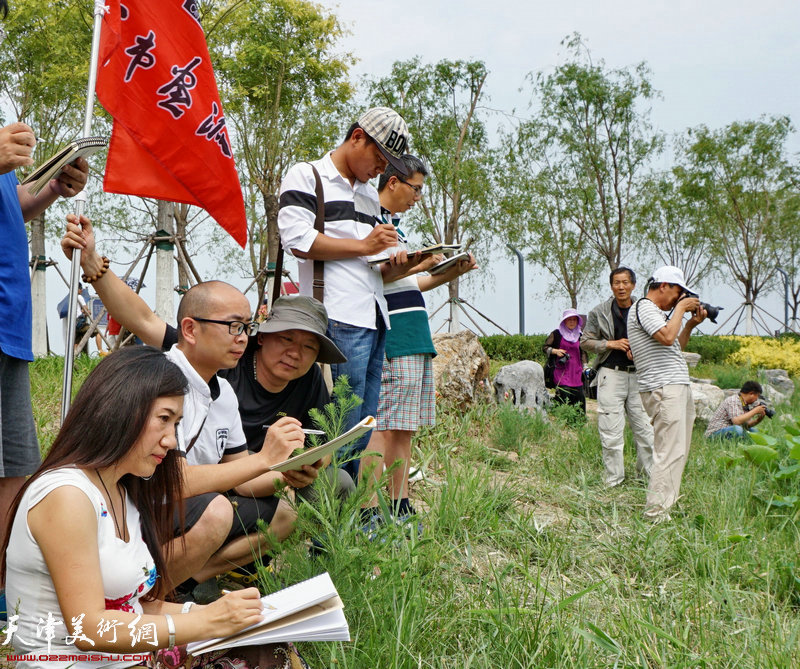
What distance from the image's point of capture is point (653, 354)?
454 cm

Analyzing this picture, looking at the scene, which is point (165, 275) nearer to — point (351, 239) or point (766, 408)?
point (351, 239)

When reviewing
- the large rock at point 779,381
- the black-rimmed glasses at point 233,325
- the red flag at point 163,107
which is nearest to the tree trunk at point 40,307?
the red flag at point 163,107

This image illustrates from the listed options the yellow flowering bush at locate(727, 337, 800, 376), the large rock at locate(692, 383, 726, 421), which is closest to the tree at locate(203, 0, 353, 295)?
the large rock at locate(692, 383, 726, 421)

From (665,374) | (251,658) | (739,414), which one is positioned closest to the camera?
(251,658)

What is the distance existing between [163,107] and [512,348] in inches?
459

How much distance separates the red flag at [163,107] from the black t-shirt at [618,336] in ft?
9.97

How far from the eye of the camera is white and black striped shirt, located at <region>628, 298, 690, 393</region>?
4453 millimetres

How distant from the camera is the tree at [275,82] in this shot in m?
10.7

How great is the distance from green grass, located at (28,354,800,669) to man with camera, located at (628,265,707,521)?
0.18 m

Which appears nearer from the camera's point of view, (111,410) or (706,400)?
(111,410)

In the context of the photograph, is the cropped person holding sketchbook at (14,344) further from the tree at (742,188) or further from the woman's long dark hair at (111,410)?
the tree at (742,188)

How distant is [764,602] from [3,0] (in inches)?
133

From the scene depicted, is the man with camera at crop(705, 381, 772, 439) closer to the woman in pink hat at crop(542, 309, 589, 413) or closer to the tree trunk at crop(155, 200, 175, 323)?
the woman in pink hat at crop(542, 309, 589, 413)

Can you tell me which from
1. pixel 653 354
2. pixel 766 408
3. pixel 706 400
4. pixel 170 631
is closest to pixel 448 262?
pixel 653 354
